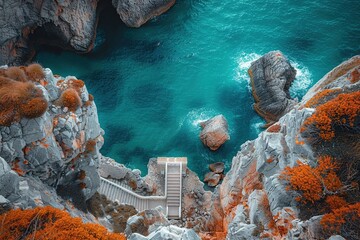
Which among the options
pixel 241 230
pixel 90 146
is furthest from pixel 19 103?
pixel 241 230

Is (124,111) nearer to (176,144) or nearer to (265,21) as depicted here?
(176,144)

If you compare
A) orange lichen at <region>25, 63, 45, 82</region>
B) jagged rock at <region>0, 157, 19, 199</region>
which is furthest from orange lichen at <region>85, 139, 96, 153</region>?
jagged rock at <region>0, 157, 19, 199</region>

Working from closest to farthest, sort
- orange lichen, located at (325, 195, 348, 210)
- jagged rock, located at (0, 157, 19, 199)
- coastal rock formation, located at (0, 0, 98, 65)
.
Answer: orange lichen, located at (325, 195, 348, 210), jagged rock, located at (0, 157, 19, 199), coastal rock formation, located at (0, 0, 98, 65)

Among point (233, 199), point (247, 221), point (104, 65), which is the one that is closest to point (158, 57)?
point (104, 65)

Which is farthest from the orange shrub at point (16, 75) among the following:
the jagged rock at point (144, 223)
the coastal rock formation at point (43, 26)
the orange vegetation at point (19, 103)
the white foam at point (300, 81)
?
the white foam at point (300, 81)

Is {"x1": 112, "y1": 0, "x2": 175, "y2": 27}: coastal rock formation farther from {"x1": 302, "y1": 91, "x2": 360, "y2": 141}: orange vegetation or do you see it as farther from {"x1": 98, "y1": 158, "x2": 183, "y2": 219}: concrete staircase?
{"x1": 302, "y1": 91, "x2": 360, "y2": 141}: orange vegetation

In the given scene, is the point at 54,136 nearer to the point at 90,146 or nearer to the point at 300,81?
the point at 90,146

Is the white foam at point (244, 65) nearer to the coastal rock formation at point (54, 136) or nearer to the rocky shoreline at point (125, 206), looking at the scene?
the rocky shoreline at point (125, 206)
